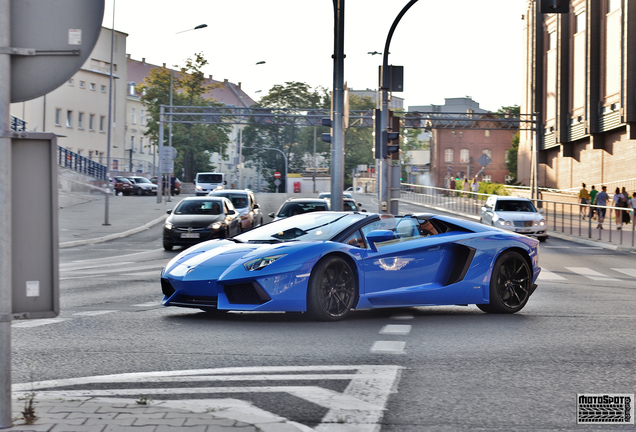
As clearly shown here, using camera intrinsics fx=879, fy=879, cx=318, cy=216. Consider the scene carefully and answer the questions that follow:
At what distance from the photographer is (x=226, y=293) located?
8758 millimetres

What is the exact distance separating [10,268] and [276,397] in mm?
1872

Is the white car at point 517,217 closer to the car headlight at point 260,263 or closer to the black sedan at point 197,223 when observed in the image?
the black sedan at point 197,223

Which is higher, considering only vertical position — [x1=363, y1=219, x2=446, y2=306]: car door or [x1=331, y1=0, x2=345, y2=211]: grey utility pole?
[x1=331, y1=0, x2=345, y2=211]: grey utility pole

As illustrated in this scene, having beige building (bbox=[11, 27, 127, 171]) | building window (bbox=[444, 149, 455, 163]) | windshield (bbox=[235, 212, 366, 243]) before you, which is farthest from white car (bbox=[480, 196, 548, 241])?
building window (bbox=[444, 149, 455, 163])

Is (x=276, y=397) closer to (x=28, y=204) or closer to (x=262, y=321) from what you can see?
(x=28, y=204)

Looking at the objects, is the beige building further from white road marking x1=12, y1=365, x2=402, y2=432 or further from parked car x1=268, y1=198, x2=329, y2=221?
white road marking x1=12, y1=365, x2=402, y2=432

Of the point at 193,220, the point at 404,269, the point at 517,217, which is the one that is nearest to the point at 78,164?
the point at 517,217

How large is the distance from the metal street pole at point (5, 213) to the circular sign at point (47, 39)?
50 millimetres

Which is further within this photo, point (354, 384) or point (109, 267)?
point (109, 267)

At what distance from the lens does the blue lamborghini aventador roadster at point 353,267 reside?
28.7 feet

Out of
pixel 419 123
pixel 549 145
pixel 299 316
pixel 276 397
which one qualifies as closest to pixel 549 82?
pixel 549 145

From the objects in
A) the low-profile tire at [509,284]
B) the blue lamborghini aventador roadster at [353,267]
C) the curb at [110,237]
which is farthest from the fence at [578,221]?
the blue lamborghini aventador roadster at [353,267]

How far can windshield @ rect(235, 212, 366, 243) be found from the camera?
9.47 metres

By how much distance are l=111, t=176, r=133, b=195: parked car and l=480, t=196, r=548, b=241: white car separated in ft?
131
